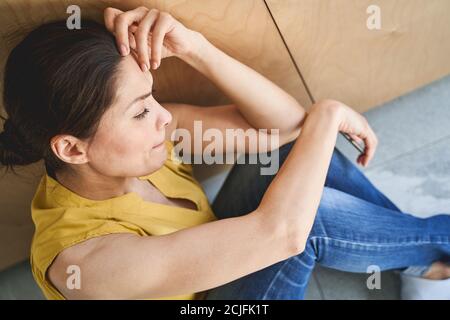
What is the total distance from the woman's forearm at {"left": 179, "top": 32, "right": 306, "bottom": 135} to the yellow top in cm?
17

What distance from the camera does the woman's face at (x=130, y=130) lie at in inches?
24.2

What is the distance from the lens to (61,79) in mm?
572

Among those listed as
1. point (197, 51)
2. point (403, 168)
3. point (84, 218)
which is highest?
point (197, 51)

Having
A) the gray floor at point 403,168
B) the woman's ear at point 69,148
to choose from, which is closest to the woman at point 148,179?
the woman's ear at point 69,148

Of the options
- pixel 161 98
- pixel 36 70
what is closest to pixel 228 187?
pixel 161 98

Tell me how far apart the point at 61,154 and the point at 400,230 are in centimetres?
58

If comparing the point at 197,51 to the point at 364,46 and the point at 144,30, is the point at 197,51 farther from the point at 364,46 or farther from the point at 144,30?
the point at 364,46

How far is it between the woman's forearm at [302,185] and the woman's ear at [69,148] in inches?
9.8

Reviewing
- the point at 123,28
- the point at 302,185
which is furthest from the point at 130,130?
the point at 302,185

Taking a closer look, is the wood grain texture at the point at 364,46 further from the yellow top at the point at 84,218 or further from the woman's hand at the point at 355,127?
the yellow top at the point at 84,218

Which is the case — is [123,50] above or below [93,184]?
above

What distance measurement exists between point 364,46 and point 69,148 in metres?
0.55

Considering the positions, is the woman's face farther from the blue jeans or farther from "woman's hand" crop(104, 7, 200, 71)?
the blue jeans

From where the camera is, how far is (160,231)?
70 cm
